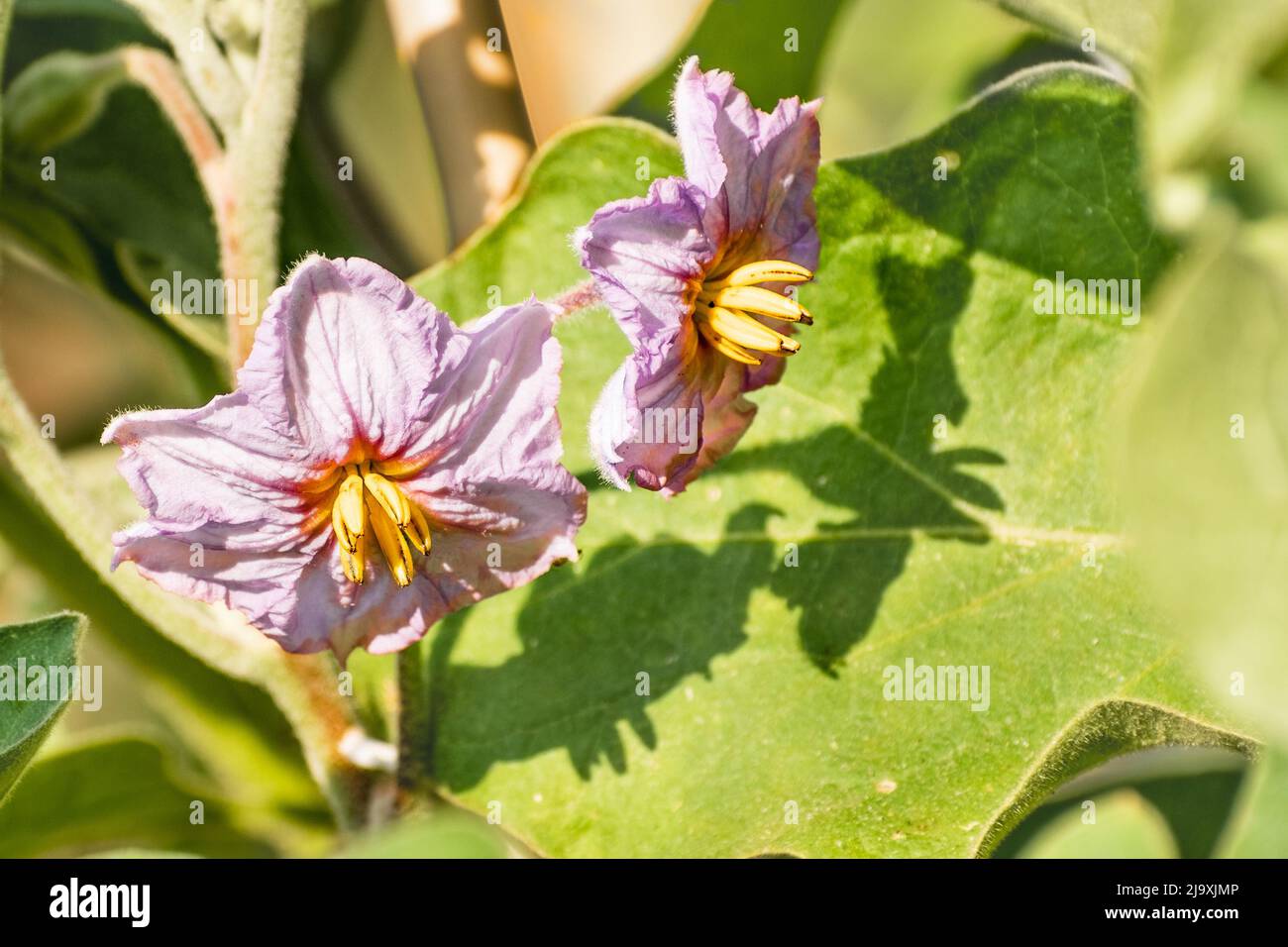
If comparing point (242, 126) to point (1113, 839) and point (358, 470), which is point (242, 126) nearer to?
point (358, 470)

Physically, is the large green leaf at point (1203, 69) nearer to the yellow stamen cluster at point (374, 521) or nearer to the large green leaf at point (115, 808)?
the yellow stamen cluster at point (374, 521)

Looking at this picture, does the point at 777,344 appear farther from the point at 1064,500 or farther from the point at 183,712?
the point at 183,712

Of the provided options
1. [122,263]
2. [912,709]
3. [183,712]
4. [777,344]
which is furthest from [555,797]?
[122,263]

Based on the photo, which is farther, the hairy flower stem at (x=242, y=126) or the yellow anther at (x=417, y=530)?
the hairy flower stem at (x=242, y=126)

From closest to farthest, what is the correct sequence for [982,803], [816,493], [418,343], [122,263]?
[418,343], [982,803], [816,493], [122,263]

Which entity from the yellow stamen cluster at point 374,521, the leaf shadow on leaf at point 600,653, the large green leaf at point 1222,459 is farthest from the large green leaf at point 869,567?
the large green leaf at point 1222,459

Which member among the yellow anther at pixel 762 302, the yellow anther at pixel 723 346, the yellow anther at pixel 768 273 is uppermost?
the yellow anther at pixel 768 273
